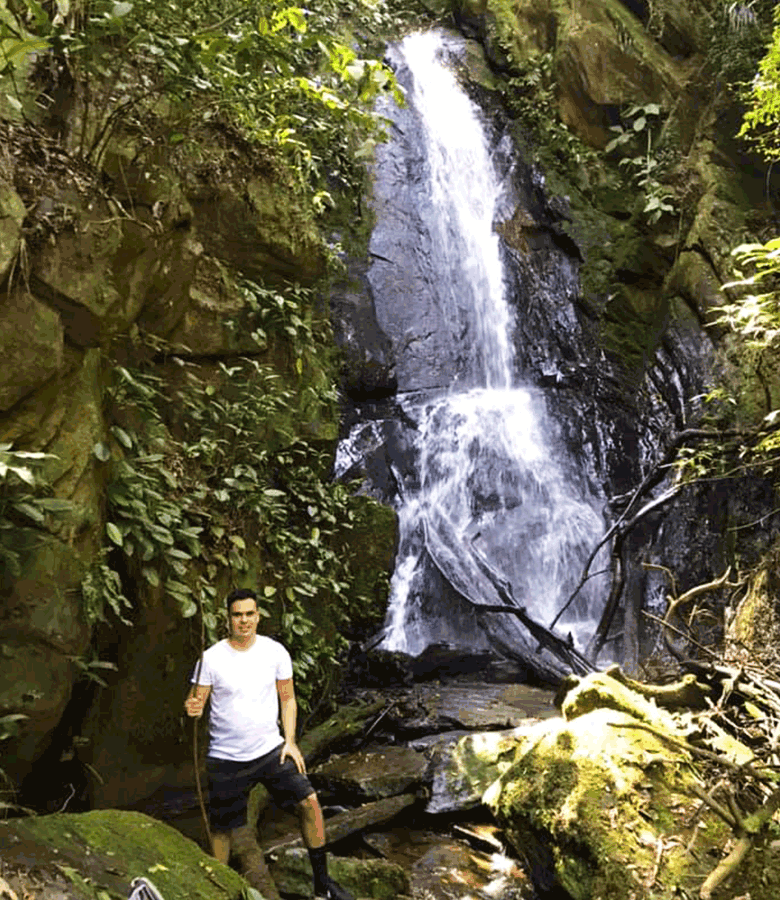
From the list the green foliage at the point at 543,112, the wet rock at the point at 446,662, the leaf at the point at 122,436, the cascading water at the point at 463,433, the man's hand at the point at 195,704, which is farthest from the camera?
the green foliage at the point at 543,112

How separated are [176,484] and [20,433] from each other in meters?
1.16

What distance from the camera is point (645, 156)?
45.6ft

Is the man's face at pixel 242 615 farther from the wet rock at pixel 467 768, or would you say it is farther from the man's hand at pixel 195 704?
the wet rock at pixel 467 768

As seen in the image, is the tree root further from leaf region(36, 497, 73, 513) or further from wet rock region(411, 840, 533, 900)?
leaf region(36, 497, 73, 513)

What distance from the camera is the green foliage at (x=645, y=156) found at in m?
13.0

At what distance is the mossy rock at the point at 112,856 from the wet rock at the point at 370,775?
2480mm

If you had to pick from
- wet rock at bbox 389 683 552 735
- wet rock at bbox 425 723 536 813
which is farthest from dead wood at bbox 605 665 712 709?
wet rock at bbox 389 683 552 735

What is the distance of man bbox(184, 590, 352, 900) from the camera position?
410 cm

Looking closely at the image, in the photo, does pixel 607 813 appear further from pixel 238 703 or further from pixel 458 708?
pixel 458 708

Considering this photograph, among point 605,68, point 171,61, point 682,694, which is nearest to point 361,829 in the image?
point 682,694

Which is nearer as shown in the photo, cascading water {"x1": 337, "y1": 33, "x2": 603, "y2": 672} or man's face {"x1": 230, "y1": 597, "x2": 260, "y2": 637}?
man's face {"x1": 230, "y1": 597, "x2": 260, "y2": 637}

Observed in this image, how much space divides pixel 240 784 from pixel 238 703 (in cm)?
42

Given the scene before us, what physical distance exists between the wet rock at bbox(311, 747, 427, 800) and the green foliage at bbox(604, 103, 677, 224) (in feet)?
32.5

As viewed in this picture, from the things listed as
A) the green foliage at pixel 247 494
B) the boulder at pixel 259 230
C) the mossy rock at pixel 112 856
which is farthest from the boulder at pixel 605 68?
the mossy rock at pixel 112 856
